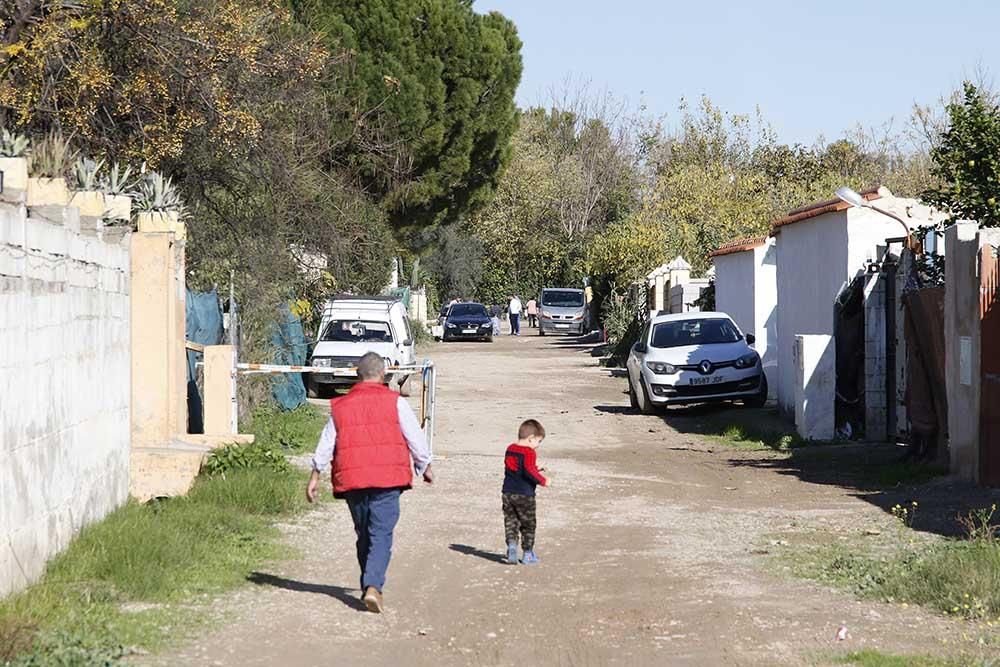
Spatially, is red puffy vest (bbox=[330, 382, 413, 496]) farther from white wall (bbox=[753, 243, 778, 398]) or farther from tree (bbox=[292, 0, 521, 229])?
tree (bbox=[292, 0, 521, 229])

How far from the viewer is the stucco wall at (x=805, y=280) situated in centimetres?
2034

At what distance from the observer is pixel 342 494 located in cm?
890

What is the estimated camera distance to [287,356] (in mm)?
23484

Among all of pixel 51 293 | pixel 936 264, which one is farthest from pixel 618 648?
pixel 936 264

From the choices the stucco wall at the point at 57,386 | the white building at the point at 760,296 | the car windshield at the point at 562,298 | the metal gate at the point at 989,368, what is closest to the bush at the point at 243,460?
the stucco wall at the point at 57,386

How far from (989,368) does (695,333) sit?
38.1 ft

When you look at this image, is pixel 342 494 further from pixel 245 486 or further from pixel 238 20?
pixel 238 20

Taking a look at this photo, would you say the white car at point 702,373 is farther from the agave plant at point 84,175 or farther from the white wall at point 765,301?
the agave plant at point 84,175

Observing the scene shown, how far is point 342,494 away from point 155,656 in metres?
1.73

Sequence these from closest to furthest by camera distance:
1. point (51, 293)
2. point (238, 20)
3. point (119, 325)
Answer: point (51, 293), point (119, 325), point (238, 20)

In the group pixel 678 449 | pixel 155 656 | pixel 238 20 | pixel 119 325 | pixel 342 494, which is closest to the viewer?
pixel 155 656

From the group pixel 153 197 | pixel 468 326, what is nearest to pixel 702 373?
pixel 153 197

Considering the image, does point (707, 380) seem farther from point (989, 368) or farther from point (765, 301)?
point (989, 368)

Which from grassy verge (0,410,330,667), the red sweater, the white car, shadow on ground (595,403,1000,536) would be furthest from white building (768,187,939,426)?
the red sweater
